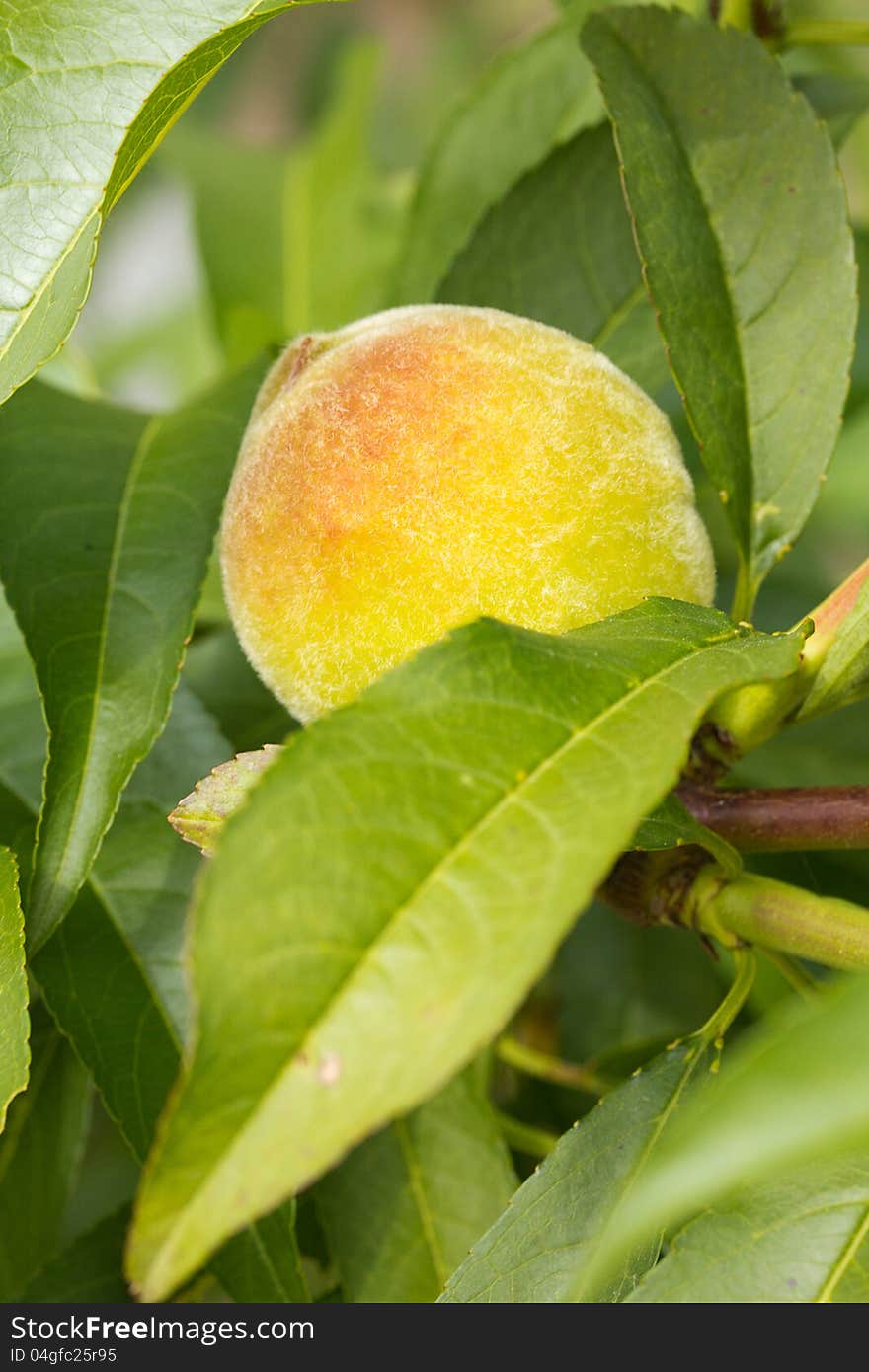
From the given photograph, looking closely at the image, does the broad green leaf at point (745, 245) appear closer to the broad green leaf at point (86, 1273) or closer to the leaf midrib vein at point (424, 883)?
the leaf midrib vein at point (424, 883)

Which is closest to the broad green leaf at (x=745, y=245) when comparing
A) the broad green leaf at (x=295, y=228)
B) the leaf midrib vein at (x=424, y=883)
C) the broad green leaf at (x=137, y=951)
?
the leaf midrib vein at (x=424, y=883)

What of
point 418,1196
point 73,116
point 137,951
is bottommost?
point 418,1196

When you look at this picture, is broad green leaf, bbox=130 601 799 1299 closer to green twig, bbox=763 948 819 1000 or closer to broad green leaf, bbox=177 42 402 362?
green twig, bbox=763 948 819 1000

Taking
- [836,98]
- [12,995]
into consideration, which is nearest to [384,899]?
[12,995]

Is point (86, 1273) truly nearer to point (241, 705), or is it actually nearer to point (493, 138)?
point (241, 705)

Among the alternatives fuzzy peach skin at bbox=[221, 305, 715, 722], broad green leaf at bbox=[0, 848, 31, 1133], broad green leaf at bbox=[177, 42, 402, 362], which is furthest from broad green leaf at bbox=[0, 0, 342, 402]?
broad green leaf at bbox=[177, 42, 402, 362]
